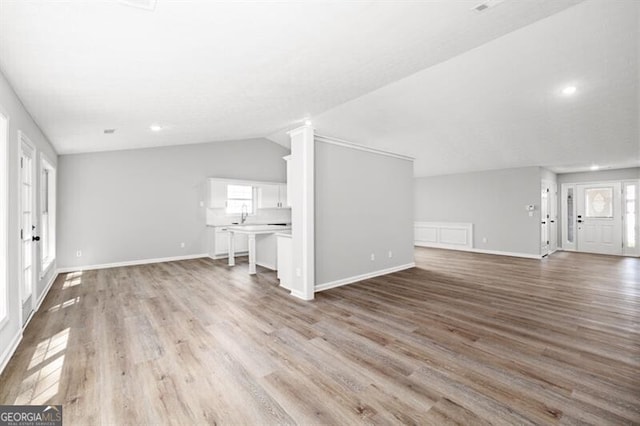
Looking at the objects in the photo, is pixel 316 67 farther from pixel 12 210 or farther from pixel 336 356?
pixel 12 210

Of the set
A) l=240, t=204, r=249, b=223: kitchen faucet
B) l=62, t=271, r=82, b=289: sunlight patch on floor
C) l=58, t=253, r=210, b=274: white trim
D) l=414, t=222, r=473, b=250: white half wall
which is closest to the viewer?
l=62, t=271, r=82, b=289: sunlight patch on floor

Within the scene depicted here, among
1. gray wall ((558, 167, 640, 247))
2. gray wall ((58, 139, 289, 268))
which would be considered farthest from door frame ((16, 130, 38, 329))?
gray wall ((558, 167, 640, 247))

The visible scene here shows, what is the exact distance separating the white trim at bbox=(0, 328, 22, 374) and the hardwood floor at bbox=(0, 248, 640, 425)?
48mm

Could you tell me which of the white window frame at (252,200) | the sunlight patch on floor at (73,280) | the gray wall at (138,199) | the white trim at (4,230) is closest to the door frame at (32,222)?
the white trim at (4,230)

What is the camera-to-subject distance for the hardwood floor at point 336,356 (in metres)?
1.74

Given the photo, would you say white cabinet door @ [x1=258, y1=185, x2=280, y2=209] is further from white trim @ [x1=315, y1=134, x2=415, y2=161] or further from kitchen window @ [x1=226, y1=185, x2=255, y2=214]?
white trim @ [x1=315, y1=134, x2=415, y2=161]

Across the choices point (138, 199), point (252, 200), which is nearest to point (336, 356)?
point (138, 199)

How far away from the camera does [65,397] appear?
1.85 m

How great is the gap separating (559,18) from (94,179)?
7941mm

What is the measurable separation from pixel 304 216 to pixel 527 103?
3940 mm

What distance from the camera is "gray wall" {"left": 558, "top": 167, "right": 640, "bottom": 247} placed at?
7.36 meters

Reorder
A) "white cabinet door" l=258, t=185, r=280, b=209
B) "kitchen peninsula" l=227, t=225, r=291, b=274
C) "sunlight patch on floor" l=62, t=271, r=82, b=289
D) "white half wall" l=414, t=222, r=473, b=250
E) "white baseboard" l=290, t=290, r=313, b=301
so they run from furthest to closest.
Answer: "white half wall" l=414, t=222, r=473, b=250 < "white cabinet door" l=258, t=185, r=280, b=209 < "kitchen peninsula" l=227, t=225, r=291, b=274 < "sunlight patch on floor" l=62, t=271, r=82, b=289 < "white baseboard" l=290, t=290, r=313, b=301

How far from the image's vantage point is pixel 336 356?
7.79 feet

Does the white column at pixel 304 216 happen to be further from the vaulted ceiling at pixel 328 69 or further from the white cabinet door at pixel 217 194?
the white cabinet door at pixel 217 194
